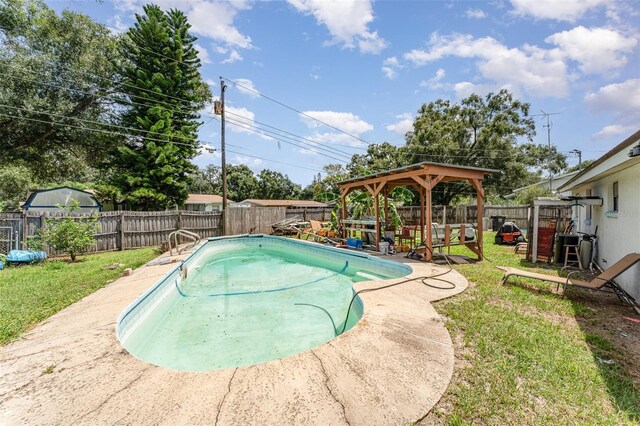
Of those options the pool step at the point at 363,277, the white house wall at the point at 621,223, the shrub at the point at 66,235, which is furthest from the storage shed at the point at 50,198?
the white house wall at the point at 621,223

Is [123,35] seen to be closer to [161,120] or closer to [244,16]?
[161,120]

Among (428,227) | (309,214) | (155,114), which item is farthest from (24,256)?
(309,214)

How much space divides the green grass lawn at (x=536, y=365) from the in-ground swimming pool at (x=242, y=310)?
187cm

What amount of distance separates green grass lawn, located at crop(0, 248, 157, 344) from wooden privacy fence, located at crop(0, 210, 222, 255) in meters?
1.68

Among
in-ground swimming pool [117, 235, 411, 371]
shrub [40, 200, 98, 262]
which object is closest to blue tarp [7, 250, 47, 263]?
shrub [40, 200, 98, 262]

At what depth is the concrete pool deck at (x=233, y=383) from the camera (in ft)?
7.09

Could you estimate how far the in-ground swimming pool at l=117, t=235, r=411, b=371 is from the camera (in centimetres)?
439

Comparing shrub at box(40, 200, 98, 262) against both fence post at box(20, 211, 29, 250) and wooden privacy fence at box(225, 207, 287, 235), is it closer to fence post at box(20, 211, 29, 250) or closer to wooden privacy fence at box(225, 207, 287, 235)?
fence post at box(20, 211, 29, 250)

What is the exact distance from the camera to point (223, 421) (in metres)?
2.08

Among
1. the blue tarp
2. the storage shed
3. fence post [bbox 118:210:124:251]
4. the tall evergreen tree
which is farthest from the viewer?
the tall evergreen tree

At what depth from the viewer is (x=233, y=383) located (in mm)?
2549

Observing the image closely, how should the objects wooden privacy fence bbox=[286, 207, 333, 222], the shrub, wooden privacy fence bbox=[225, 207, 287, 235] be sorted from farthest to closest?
1. wooden privacy fence bbox=[286, 207, 333, 222]
2. wooden privacy fence bbox=[225, 207, 287, 235]
3. the shrub

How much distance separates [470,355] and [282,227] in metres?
15.1

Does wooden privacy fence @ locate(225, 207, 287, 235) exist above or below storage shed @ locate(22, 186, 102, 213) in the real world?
below
